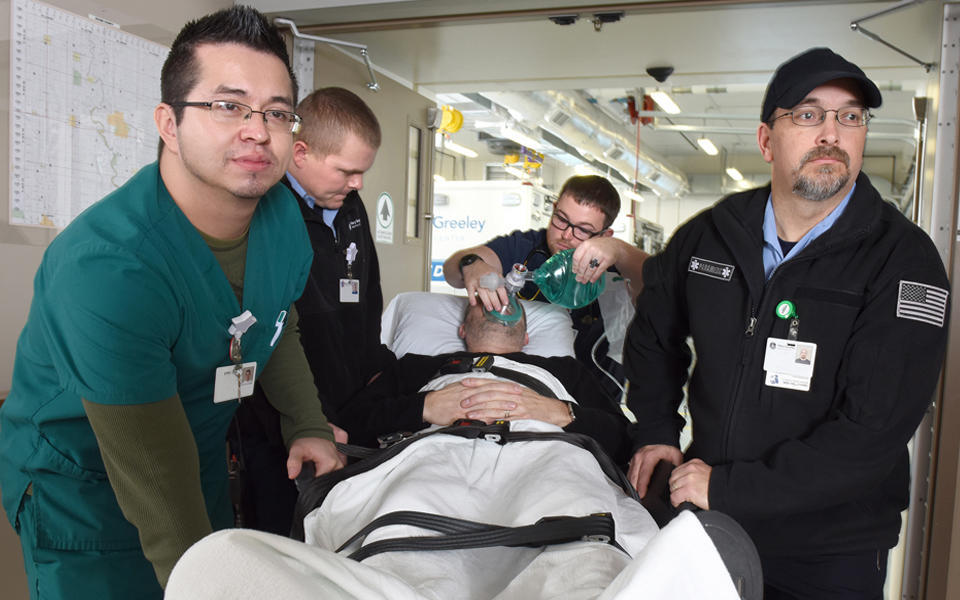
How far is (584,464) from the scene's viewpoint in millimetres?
1678

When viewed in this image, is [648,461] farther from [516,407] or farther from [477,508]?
[477,508]

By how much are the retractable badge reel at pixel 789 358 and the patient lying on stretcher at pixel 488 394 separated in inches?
28.4

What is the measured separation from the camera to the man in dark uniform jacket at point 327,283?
79.4 inches

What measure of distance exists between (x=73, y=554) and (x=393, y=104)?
9.60 feet

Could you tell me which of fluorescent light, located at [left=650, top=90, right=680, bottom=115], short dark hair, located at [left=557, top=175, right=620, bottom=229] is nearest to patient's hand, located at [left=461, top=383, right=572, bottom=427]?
short dark hair, located at [left=557, top=175, right=620, bottom=229]

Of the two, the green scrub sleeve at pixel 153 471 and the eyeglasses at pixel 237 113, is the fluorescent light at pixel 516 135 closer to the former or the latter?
the eyeglasses at pixel 237 113

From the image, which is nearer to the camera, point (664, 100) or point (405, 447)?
point (405, 447)

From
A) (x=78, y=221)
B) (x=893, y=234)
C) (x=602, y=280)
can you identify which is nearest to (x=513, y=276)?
(x=602, y=280)

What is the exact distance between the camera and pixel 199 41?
4.32 ft

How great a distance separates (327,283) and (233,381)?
0.79m

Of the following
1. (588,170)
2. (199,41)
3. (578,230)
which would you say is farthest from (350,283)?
(588,170)

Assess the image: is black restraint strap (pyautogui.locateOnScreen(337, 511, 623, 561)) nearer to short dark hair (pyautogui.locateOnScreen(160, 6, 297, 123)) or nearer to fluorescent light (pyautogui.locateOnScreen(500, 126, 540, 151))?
short dark hair (pyautogui.locateOnScreen(160, 6, 297, 123))

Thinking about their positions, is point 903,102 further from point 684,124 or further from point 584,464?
point 584,464

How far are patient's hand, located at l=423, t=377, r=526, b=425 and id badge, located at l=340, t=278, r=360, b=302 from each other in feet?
1.34
